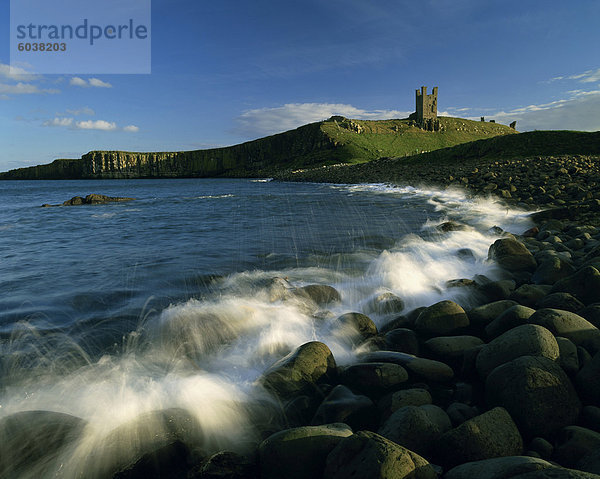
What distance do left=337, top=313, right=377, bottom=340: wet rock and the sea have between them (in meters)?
0.20

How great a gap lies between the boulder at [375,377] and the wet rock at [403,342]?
773 millimetres

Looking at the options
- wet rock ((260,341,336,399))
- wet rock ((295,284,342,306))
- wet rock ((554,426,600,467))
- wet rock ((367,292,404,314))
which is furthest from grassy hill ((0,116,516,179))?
wet rock ((554,426,600,467))

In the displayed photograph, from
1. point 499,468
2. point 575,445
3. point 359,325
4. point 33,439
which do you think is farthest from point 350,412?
point 33,439

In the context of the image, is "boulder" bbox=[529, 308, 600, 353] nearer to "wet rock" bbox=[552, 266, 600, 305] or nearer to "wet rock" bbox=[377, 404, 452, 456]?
"wet rock" bbox=[552, 266, 600, 305]

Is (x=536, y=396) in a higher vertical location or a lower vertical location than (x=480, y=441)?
higher

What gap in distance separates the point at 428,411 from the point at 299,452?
1.16 m

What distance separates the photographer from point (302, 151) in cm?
14600

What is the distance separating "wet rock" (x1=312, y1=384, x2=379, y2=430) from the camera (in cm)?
333

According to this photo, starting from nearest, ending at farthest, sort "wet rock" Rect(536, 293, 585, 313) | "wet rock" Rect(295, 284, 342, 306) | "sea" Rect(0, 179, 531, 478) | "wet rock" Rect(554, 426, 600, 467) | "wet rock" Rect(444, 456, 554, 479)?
"wet rock" Rect(444, 456, 554, 479) < "wet rock" Rect(554, 426, 600, 467) < "sea" Rect(0, 179, 531, 478) < "wet rock" Rect(536, 293, 585, 313) < "wet rock" Rect(295, 284, 342, 306)

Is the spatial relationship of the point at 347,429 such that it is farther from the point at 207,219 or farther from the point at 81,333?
the point at 207,219

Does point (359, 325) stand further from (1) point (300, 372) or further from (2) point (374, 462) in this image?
(2) point (374, 462)

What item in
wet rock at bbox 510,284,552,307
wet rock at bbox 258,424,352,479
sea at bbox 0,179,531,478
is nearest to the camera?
wet rock at bbox 258,424,352,479

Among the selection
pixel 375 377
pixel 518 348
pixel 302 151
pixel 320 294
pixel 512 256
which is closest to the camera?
pixel 518 348

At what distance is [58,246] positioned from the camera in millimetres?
12828
